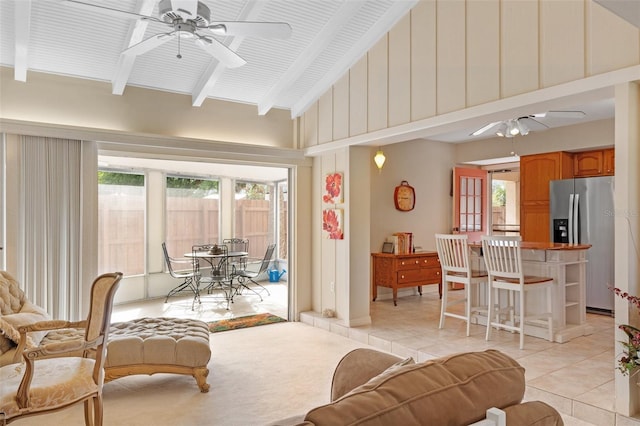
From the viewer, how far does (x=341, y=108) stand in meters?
5.21

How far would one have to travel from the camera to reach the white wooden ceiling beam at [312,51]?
411cm

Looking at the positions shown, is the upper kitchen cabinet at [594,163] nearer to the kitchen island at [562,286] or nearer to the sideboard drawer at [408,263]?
the kitchen island at [562,286]

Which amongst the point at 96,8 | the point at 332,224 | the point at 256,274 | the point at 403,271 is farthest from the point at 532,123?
the point at 256,274

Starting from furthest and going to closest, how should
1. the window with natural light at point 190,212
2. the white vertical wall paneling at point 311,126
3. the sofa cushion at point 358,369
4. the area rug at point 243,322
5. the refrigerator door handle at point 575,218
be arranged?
the window with natural light at point 190,212
the refrigerator door handle at point 575,218
the white vertical wall paneling at point 311,126
the area rug at point 243,322
the sofa cushion at point 358,369

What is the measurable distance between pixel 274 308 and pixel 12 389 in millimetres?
4484

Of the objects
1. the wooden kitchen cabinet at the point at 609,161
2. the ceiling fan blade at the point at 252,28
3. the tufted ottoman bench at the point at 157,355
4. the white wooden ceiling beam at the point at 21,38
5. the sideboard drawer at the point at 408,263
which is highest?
the white wooden ceiling beam at the point at 21,38

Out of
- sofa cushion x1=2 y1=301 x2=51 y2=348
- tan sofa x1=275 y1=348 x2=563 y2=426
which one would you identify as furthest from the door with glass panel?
tan sofa x1=275 y1=348 x2=563 y2=426

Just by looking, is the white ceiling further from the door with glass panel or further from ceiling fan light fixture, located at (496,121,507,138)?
the door with glass panel

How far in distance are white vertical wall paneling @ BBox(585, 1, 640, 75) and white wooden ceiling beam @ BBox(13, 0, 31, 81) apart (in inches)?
161

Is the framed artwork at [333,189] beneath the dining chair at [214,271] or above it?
above

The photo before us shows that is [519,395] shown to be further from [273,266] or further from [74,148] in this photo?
[273,266]

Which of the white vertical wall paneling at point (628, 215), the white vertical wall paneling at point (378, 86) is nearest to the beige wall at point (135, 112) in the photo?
the white vertical wall paneling at point (378, 86)

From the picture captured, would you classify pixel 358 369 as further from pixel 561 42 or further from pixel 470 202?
pixel 470 202

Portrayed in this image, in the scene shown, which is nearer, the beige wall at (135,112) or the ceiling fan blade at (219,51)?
the ceiling fan blade at (219,51)
